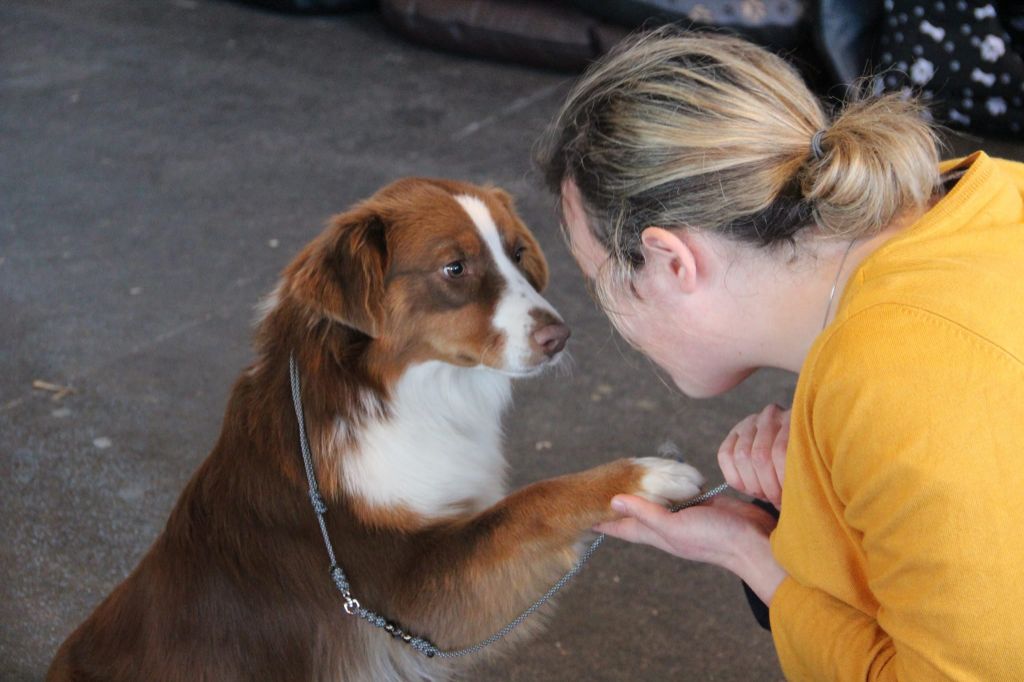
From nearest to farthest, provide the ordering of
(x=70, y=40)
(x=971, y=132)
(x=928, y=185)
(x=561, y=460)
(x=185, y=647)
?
(x=928, y=185) → (x=185, y=647) → (x=561, y=460) → (x=971, y=132) → (x=70, y=40)

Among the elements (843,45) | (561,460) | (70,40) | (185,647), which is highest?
(843,45)

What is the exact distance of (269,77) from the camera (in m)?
5.77

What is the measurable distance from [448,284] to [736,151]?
0.84 m

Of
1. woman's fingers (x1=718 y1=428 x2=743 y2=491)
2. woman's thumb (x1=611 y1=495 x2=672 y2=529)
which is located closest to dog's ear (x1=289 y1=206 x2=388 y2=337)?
woman's thumb (x1=611 y1=495 x2=672 y2=529)

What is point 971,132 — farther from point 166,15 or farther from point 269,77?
point 166,15

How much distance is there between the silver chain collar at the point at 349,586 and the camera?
2008mm

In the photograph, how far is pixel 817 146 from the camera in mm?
1526

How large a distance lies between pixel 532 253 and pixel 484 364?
31 cm

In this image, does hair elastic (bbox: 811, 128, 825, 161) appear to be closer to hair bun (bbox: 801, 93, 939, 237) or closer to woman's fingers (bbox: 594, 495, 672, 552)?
hair bun (bbox: 801, 93, 939, 237)

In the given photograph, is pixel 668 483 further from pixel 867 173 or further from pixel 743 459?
pixel 867 173

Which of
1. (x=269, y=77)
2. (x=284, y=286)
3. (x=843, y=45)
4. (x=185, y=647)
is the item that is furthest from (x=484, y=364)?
(x=269, y=77)

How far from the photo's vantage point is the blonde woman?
128cm

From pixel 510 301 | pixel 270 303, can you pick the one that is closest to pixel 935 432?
pixel 510 301

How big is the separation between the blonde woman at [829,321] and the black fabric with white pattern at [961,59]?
272cm
